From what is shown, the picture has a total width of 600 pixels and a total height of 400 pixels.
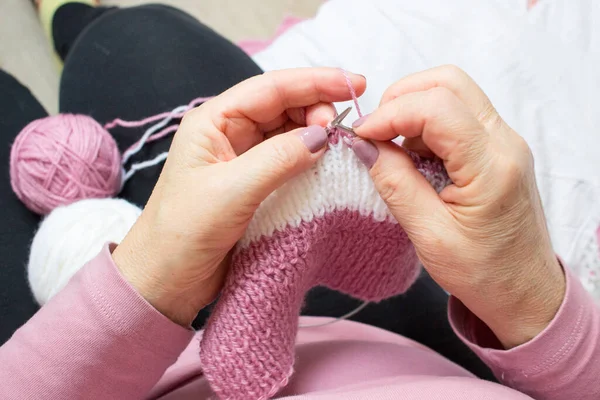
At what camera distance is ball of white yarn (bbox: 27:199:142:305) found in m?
0.74

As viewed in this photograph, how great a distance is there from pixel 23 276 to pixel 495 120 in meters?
0.71

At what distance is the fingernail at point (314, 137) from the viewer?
1.49 feet

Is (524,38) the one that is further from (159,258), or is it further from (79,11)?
(79,11)

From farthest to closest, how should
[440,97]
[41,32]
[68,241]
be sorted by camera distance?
[41,32], [68,241], [440,97]

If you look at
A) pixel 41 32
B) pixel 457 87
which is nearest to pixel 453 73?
pixel 457 87

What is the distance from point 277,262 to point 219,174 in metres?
0.11

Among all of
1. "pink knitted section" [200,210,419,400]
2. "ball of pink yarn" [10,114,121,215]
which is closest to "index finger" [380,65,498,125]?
"pink knitted section" [200,210,419,400]

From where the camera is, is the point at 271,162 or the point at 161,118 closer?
the point at 271,162

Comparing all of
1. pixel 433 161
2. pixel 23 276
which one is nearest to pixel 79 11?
pixel 23 276

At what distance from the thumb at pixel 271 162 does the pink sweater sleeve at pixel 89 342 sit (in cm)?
16

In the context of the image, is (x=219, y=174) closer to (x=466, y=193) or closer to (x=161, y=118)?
(x=466, y=193)

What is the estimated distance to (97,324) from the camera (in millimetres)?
496

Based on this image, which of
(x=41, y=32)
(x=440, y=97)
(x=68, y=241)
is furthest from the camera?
(x=41, y=32)

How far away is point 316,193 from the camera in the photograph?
500 millimetres
